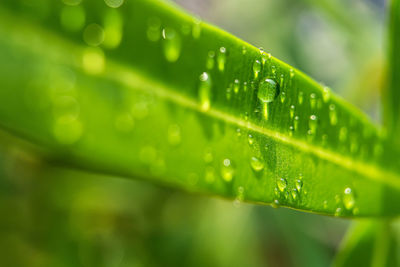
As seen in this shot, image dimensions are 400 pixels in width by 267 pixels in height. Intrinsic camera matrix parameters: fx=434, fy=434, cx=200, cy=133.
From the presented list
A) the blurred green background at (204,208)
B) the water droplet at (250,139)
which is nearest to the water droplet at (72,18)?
the water droplet at (250,139)

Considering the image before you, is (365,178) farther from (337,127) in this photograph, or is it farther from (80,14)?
(80,14)

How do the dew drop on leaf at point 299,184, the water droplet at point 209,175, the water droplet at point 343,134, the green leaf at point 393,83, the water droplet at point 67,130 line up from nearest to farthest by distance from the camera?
the water droplet at point 67,130 < the water droplet at point 209,175 < the dew drop on leaf at point 299,184 < the water droplet at point 343,134 < the green leaf at point 393,83

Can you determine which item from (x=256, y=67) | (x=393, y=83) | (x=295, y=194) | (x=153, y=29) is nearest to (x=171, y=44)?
(x=153, y=29)

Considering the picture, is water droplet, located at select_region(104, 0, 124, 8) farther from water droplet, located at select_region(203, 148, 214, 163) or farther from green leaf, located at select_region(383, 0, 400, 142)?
green leaf, located at select_region(383, 0, 400, 142)

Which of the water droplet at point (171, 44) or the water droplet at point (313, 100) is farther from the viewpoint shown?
the water droplet at point (313, 100)

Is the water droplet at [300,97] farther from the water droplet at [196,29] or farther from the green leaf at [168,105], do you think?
the water droplet at [196,29]

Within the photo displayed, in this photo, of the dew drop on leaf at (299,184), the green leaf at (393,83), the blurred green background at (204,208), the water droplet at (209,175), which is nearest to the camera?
the water droplet at (209,175)

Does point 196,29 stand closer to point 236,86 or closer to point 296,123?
point 236,86

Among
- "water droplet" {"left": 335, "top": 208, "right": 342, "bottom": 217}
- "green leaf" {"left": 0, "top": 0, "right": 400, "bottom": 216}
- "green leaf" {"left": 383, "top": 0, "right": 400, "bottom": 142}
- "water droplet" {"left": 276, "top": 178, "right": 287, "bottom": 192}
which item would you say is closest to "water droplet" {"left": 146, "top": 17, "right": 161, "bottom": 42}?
"green leaf" {"left": 0, "top": 0, "right": 400, "bottom": 216}
